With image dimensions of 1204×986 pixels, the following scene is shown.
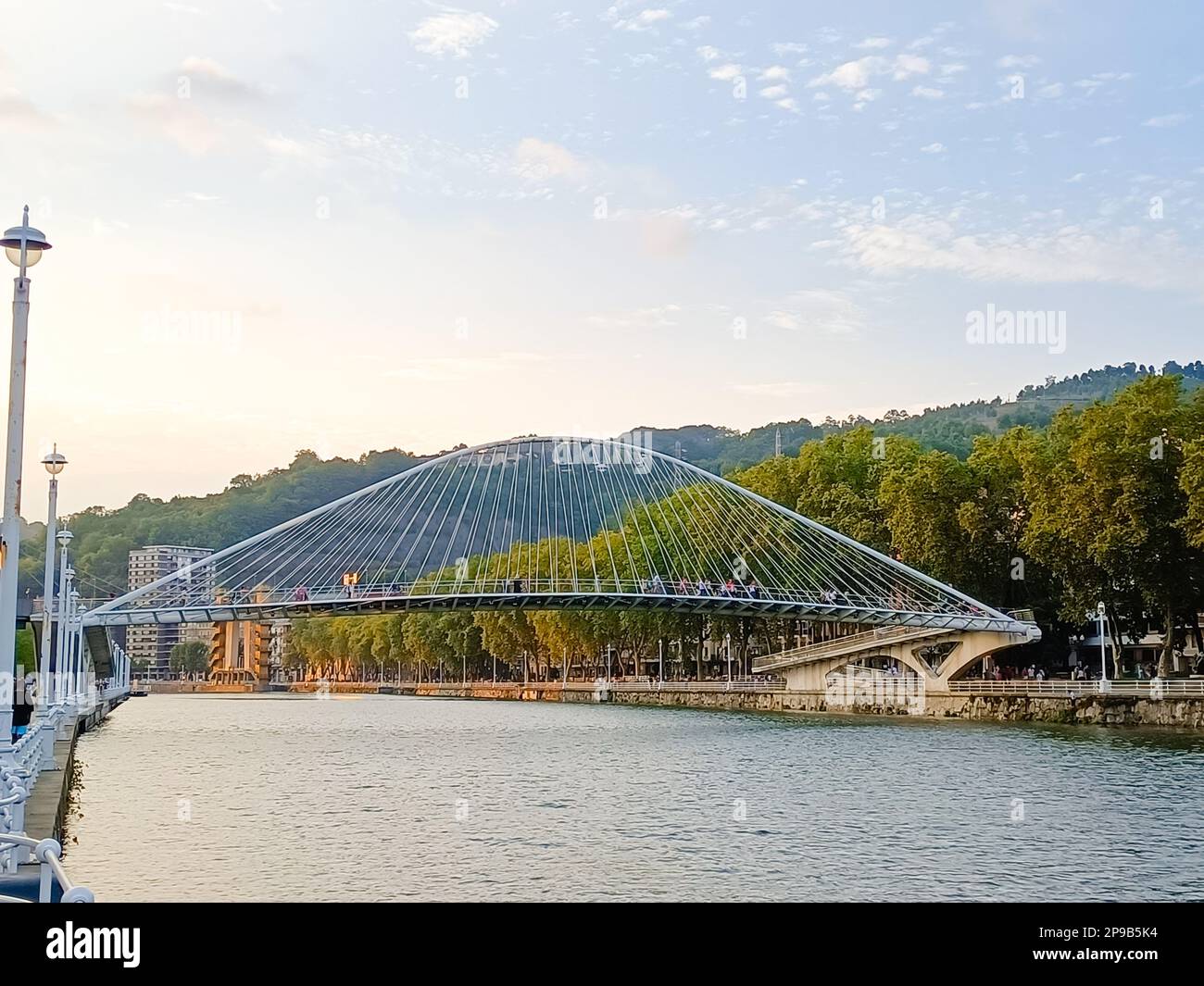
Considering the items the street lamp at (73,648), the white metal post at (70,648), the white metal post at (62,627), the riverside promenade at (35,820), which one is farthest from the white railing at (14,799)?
the street lamp at (73,648)

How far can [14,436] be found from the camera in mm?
16219

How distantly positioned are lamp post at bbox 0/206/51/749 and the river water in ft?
20.3

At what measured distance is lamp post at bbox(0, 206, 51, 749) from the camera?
617 inches

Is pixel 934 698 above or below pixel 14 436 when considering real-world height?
below

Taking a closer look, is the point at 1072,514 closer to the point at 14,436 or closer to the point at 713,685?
the point at 713,685

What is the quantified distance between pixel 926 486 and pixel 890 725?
1496 cm

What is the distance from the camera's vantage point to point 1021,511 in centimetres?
7044

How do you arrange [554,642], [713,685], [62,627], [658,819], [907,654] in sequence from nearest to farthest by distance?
[658,819], [62,627], [907,654], [713,685], [554,642]

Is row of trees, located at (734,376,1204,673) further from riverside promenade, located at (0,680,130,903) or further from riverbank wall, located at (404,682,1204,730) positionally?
riverside promenade, located at (0,680,130,903)

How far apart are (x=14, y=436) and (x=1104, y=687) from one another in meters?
50.6

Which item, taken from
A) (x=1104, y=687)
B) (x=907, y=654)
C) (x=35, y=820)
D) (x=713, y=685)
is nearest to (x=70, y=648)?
(x=35, y=820)

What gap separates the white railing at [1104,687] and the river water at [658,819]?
3.78 meters

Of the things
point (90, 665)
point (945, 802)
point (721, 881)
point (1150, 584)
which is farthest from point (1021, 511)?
point (90, 665)

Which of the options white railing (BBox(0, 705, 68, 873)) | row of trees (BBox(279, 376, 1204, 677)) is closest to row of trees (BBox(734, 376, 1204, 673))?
row of trees (BBox(279, 376, 1204, 677))
